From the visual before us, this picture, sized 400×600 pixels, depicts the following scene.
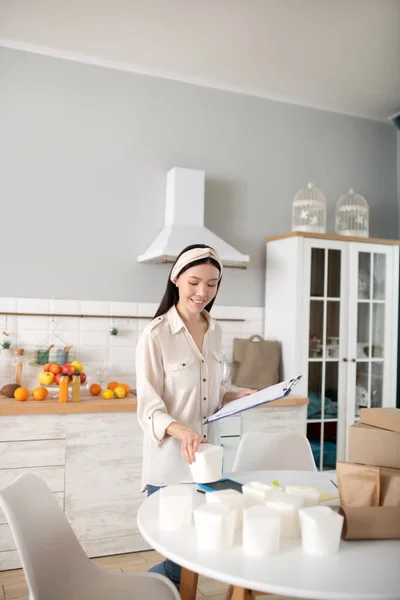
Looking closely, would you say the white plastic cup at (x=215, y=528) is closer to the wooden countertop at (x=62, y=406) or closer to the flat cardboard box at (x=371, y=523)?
the flat cardboard box at (x=371, y=523)

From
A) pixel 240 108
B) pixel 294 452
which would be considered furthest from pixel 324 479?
pixel 240 108

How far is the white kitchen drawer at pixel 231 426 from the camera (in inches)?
141

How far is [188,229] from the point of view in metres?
3.93

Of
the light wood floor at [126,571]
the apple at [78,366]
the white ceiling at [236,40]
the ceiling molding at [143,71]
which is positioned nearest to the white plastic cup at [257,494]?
the light wood floor at [126,571]

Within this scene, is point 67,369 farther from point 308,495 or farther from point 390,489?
point 390,489

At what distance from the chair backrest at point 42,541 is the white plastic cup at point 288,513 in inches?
25.2

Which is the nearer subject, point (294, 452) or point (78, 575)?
point (78, 575)

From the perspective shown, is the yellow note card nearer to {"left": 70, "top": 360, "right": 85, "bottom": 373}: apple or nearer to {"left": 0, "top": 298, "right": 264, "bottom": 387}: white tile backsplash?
{"left": 70, "top": 360, "right": 85, "bottom": 373}: apple

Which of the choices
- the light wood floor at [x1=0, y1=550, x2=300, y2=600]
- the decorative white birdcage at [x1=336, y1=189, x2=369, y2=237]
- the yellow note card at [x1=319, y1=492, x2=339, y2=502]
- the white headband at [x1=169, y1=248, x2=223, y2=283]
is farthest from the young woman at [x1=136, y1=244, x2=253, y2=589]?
the decorative white birdcage at [x1=336, y1=189, x2=369, y2=237]

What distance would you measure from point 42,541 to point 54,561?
0.08m

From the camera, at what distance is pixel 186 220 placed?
3984 mm

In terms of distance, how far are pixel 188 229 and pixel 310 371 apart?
1.26 meters

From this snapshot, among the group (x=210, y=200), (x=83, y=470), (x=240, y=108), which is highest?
(x=240, y=108)

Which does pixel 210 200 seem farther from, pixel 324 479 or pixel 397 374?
pixel 324 479
